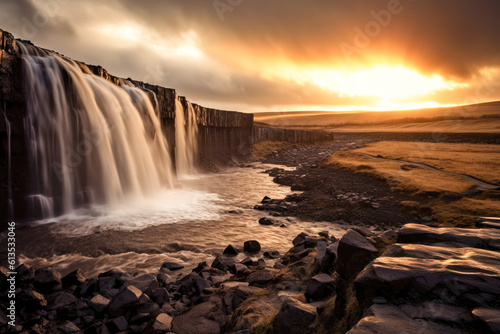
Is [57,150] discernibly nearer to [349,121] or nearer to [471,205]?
[471,205]

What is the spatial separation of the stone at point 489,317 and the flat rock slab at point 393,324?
0.75 feet

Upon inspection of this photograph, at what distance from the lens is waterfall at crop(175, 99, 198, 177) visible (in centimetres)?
2772

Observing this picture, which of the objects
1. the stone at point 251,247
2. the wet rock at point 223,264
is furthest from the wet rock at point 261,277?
the stone at point 251,247

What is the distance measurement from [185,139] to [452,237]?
27860 millimetres

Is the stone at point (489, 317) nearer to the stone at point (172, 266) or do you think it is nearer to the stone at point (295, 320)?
the stone at point (295, 320)

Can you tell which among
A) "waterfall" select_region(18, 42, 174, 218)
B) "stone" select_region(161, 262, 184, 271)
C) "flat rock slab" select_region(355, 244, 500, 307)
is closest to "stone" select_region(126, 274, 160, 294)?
"stone" select_region(161, 262, 184, 271)

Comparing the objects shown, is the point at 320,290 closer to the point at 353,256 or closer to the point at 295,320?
the point at 353,256

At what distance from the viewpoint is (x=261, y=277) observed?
221 inches

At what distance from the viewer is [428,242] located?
3.96m

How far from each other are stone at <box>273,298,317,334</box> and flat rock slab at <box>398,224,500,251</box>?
75.7 inches

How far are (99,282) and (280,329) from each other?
4.47 meters

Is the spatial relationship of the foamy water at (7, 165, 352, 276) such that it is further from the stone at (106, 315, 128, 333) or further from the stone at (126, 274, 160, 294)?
the stone at (106, 315, 128, 333)

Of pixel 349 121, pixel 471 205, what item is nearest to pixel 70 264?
pixel 471 205

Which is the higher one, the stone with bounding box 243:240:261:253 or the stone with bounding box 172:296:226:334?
the stone with bounding box 172:296:226:334
